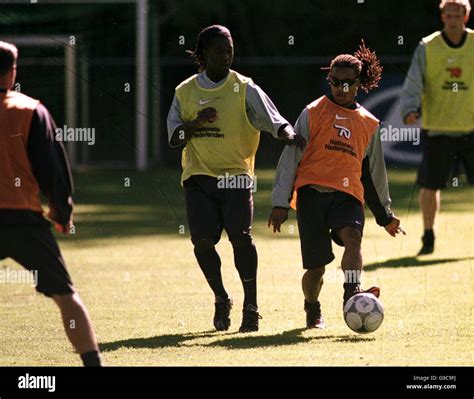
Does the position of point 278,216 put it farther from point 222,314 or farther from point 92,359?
point 92,359

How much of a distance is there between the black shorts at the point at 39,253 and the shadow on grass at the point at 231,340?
5.19ft

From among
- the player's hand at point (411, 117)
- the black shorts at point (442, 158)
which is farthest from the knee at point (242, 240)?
the black shorts at point (442, 158)

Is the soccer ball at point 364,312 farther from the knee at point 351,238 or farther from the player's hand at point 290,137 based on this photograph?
the player's hand at point 290,137

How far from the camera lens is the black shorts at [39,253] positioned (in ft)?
22.9

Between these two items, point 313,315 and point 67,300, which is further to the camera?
point 313,315

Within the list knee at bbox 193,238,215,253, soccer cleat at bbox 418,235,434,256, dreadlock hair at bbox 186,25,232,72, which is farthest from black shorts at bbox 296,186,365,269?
soccer cleat at bbox 418,235,434,256

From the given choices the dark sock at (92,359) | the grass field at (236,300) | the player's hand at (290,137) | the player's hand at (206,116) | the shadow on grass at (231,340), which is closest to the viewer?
the dark sock at (92,359)

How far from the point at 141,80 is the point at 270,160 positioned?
6.48m

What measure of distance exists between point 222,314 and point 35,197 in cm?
247

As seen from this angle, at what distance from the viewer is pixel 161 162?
20.4 meters

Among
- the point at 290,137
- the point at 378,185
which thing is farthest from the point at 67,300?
the point at 378,185

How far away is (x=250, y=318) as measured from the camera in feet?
29.9
